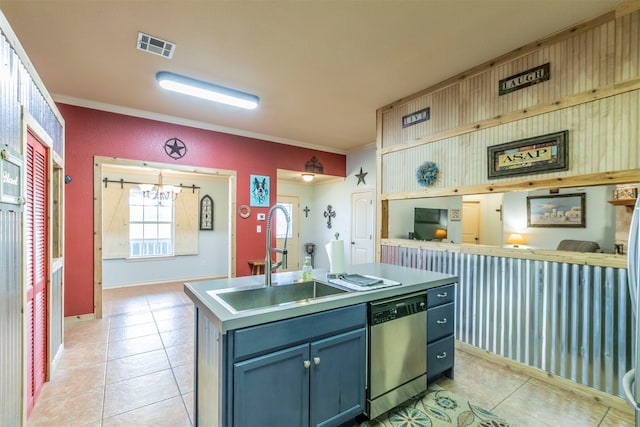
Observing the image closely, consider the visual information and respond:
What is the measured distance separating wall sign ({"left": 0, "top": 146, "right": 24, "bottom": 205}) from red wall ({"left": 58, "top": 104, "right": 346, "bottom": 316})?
2544 mm

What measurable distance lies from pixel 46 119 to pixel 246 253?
10.5ft

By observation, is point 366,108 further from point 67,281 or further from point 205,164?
point 67,281

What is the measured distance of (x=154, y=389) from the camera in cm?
230

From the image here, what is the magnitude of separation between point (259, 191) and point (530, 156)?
397cm

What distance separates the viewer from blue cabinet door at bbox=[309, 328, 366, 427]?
160 centimetres

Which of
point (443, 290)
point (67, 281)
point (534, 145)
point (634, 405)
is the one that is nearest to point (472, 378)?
point (443, 290)

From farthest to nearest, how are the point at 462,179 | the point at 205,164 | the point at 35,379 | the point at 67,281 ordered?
1. the point at 205,164
2. the point at 67,281
3. the point at 462,179
4. the point at 35,379

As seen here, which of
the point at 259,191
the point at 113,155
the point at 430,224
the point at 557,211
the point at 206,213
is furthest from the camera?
the point at 206,213

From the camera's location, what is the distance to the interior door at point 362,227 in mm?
5934

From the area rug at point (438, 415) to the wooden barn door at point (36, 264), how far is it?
2.38 metres

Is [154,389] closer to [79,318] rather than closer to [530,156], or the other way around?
[79,318]

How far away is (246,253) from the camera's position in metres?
5.05

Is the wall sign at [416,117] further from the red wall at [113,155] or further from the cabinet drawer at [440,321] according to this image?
the red wall at [113,155]

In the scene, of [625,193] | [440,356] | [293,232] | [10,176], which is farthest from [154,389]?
[293,232]
